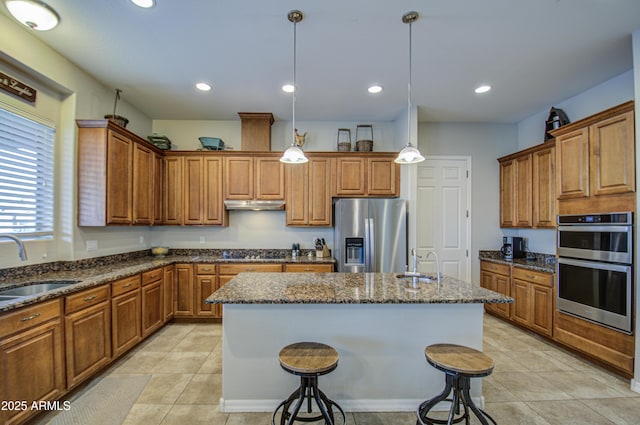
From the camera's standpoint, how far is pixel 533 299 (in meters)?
3.43

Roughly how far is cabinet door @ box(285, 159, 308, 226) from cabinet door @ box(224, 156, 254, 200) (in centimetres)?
57

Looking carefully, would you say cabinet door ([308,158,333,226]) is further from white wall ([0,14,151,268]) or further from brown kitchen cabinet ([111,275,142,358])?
white wall ([0,14,151,268])

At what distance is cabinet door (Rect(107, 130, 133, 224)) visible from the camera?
119 inches

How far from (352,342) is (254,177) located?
113 inches

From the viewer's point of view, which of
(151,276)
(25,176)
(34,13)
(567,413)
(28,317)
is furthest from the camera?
(151,276)

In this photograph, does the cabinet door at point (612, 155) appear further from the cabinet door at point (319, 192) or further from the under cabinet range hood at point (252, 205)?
the under cabinet range hood at point (252, 205)

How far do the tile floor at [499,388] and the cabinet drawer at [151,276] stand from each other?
71cm

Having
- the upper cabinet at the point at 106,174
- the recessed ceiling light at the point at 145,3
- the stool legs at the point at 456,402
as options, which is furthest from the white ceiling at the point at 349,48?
the stool legs at the point at 456,402

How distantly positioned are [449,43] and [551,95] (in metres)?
2.08

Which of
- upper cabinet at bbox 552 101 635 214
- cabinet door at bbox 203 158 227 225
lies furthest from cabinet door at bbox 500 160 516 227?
cabinet door at bbox 203 158 227 225

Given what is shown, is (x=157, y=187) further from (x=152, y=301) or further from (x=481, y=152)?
(x=481, y=152)

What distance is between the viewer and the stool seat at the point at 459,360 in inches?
61.1

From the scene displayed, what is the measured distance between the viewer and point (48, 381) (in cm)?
199

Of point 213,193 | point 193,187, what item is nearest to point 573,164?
point 213,193
